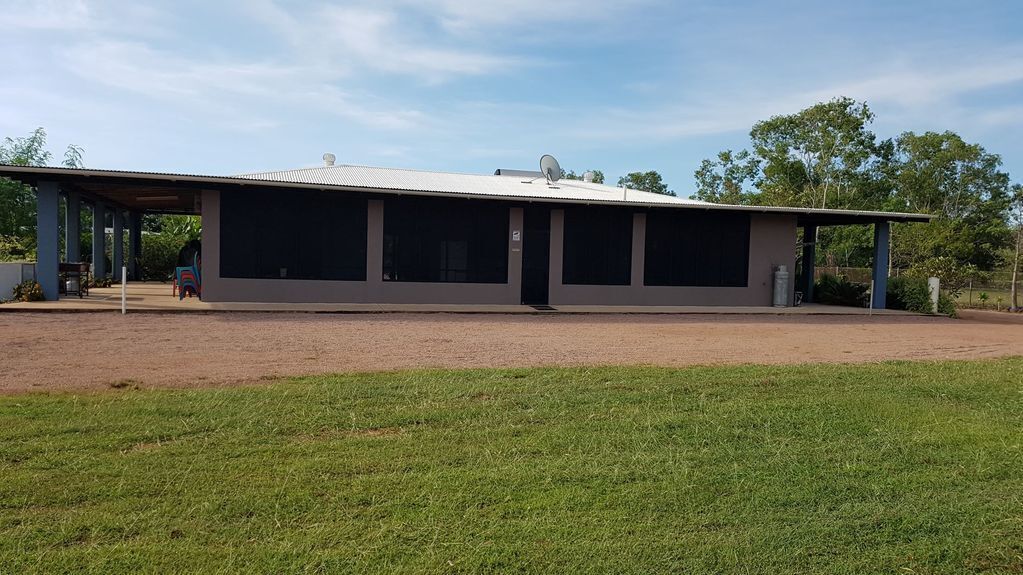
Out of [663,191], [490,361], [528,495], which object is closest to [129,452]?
[528,495]

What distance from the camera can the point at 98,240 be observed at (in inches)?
899

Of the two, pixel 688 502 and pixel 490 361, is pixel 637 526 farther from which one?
pixel 490 361

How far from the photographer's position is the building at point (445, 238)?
16.8 m

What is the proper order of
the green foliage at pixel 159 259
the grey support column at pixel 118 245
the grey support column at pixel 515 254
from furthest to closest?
the green foliage at pixel 159 259, the grey support column at pixel 118 245, the grey support column at pixel 515 254

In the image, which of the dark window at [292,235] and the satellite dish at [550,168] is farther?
the satellite dish at [550,168]

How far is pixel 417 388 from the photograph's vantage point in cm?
712

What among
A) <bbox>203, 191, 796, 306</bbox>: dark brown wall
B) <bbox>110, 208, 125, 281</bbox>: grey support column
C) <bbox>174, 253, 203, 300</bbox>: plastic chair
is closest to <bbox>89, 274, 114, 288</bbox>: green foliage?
<bbox>110, 208, 125, 281</bbox>: grey support column

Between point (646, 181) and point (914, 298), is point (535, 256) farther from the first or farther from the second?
point (646, 181)

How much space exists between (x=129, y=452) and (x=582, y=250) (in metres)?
15.4

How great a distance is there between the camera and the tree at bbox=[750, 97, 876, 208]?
134ft

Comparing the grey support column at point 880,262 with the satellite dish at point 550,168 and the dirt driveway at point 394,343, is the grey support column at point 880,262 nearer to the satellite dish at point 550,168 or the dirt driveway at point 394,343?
the dirt driveway at point 394,343

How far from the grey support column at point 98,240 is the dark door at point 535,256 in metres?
12.6

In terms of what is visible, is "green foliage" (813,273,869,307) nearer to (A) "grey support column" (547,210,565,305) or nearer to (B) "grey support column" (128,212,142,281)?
(A) "grey support column" (547,210,565,305)

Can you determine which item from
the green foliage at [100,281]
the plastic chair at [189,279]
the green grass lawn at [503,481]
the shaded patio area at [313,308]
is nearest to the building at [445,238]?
the shaded patio area at [313,308]
